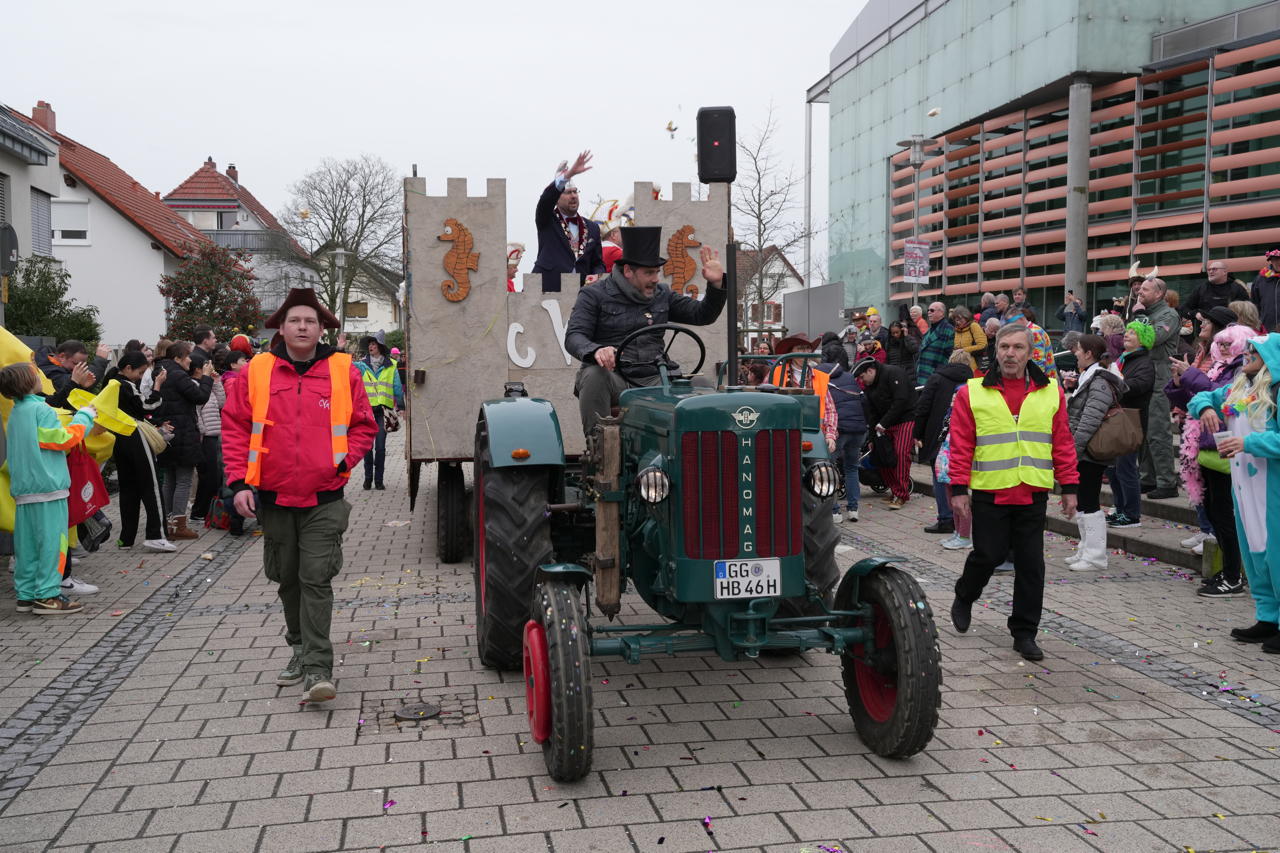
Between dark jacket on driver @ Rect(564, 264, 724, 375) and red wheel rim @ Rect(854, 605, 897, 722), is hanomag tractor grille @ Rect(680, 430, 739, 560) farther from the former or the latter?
A: dark jacket on driver @ Rect(564, 264, 724, 375)

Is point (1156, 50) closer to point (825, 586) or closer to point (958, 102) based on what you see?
point (958, 102)

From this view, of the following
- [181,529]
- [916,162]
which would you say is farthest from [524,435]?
[916,162]

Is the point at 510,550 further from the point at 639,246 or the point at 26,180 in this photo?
the point at 26,180

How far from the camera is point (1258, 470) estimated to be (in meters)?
5.88

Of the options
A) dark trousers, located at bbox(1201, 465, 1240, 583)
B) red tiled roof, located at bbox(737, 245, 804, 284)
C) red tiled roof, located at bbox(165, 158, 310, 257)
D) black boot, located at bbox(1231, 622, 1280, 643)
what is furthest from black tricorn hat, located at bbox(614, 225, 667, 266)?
red tiled roof, located at bbox(165, 158, 310, 257)

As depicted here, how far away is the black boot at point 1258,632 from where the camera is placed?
5887 millimetres

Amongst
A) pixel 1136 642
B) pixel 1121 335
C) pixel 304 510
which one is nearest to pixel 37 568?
pixel 304 510

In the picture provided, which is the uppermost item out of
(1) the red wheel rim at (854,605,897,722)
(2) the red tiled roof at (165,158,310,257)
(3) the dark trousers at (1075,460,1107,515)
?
(2) the red tiled roof at (165,158,310,257)

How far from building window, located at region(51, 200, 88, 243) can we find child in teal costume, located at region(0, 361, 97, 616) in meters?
32.0

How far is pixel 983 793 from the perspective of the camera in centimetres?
388

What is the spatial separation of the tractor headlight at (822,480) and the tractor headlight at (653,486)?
611 mm

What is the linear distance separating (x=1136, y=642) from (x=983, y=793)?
8.52 ft

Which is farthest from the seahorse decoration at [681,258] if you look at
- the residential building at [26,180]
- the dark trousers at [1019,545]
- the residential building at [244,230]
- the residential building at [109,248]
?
the residential building at [244,230]

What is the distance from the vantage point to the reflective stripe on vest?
5656 millimetres
